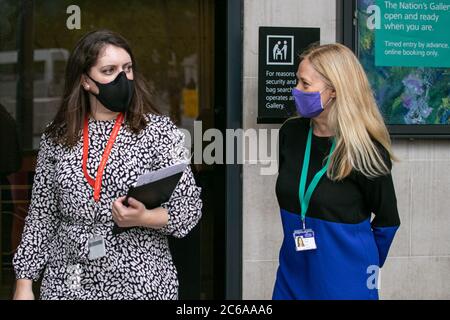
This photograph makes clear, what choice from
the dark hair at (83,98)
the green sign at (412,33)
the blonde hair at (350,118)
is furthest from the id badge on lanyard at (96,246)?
the green sign at (412,33)

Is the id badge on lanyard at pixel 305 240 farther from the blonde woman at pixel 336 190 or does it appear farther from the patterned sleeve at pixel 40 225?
the patterned sleeve at pixel 40 225

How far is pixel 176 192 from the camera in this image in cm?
313

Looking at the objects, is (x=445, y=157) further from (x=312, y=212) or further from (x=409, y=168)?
(x=312, y=212)

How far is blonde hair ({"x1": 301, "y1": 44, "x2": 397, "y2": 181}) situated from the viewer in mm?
3107

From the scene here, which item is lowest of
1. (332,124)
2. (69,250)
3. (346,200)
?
(69,250)

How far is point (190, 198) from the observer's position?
3.17m

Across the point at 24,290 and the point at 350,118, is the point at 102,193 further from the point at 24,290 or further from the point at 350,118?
the point at 350,118

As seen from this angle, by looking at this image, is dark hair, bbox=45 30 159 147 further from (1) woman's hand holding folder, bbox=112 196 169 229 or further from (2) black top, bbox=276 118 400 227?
(2) black top, bbox=276 118 400 227

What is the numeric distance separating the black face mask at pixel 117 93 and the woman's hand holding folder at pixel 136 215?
1.37 feet

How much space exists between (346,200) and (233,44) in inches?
84.4

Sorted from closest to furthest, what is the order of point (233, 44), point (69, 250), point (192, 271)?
point (69, 250)
point (233, 44)
point (192, 271)

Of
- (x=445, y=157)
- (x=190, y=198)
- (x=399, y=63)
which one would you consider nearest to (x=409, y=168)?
(x=445, y=157)

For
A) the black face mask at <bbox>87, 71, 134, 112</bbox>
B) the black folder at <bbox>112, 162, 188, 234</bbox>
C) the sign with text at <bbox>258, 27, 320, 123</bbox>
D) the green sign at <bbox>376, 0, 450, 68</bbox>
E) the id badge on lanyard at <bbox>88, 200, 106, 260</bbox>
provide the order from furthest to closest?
the green sign at <bbox>376, 0, 450, 68</bbox>
the sign with text at <bbox>258, 27, 320, 123</bbox>
the black face mask at <bbox>87, 71, 134, 112</bbox>
the id badge on lanyard at <bbox>88, 200, 106, 260</bbox>
the black folder at <bbox>112, 162, 188, 234</bbox>

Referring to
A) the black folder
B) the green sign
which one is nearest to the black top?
the black folder
